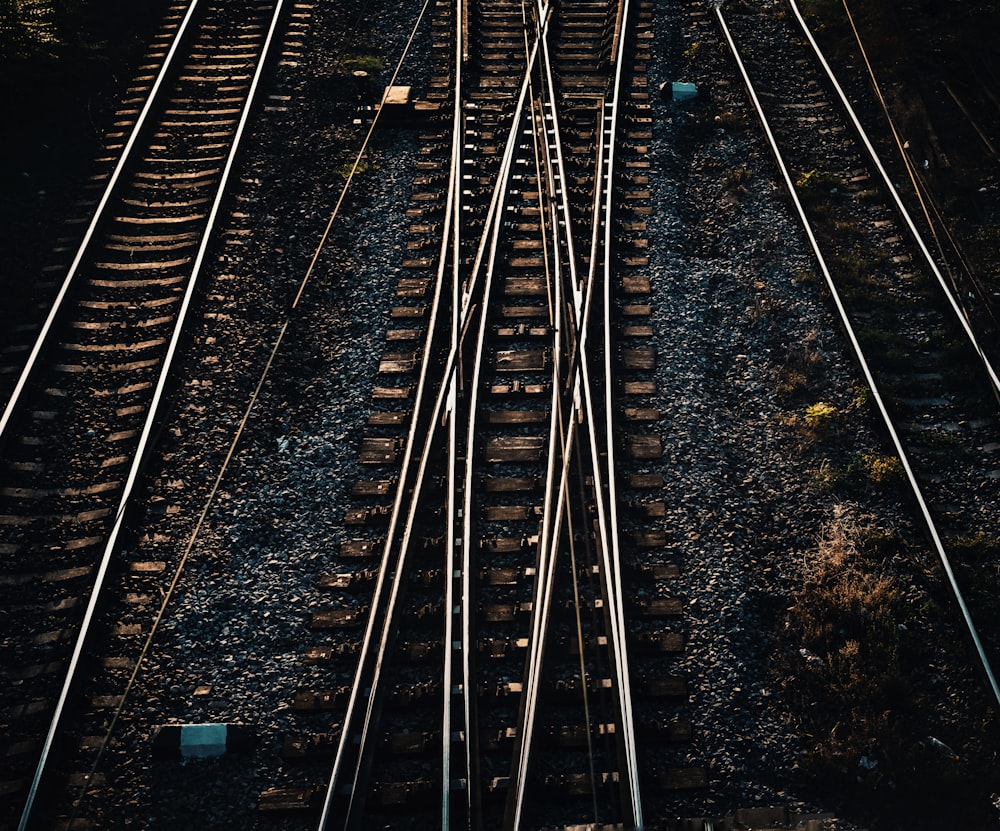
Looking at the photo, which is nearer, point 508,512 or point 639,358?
point 508,512

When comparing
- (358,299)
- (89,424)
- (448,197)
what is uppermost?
(448,197)

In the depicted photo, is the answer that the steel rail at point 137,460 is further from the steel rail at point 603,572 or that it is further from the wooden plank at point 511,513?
the steel rail at point 603,572

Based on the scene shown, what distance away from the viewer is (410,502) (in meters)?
7.42

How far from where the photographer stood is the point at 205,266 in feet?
31.2

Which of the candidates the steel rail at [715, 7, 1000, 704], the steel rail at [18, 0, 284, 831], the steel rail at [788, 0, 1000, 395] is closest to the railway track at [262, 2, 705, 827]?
the steel rail at [18, 0, 284, 831]

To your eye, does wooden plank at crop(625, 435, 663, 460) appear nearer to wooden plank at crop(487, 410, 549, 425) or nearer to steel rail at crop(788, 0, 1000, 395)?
wooden plank at crop(487, 410, 549, 425)

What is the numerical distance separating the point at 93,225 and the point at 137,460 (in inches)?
145

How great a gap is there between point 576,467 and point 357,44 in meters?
8.27

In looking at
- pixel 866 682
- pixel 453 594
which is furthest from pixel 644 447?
pixel 866 682

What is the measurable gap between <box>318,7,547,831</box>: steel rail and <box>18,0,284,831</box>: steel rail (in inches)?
81.7

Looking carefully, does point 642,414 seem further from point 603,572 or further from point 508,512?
point 603,572

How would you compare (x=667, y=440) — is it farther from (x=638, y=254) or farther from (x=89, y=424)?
(x=89, y=424)

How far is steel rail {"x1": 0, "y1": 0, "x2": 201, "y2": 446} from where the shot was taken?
823cm

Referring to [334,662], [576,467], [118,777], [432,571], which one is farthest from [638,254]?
[118,777]
